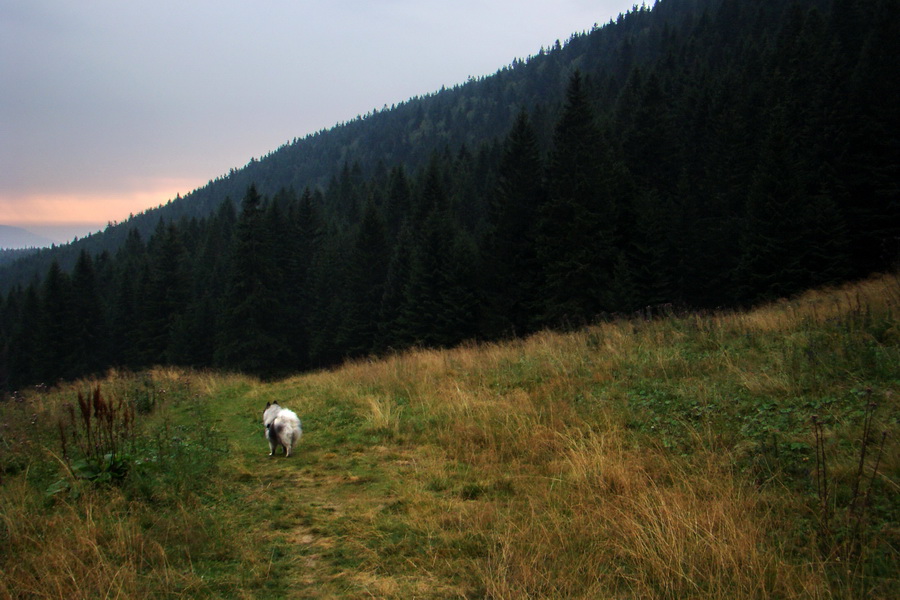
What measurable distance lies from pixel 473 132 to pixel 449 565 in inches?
5056

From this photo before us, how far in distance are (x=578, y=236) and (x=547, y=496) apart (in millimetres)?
26082

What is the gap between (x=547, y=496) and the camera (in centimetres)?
380

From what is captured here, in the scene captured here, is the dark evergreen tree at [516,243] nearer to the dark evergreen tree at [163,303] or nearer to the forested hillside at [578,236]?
the forested hillside at [578,236]

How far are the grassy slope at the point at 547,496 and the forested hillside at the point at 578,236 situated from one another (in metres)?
7.40

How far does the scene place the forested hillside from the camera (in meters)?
27.9

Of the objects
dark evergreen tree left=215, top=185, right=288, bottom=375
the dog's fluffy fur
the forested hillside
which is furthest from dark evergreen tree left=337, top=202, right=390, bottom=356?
the dog's fluffy fur

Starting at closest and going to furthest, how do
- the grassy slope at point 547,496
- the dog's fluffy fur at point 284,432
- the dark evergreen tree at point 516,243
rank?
1. the grassy slope at point 547,496
2. the dog's fluffy fur at point 284,432
3. the dark evergreen tree at point 516,243

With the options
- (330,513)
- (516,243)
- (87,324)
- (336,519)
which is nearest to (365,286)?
(516,243)

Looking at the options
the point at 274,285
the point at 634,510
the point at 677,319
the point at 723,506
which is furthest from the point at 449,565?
the point at 274,285

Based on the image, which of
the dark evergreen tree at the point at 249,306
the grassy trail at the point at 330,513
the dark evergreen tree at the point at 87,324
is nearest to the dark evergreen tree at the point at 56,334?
the dark evergreen tree at the point at 87,324

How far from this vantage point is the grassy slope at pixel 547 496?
8.92ft

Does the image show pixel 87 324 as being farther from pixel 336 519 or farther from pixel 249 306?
pixel 336 519

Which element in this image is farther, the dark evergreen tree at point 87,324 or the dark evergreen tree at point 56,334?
the dark evergreen tree at point 87,324

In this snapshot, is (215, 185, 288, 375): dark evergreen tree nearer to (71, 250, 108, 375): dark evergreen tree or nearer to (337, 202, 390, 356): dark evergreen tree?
(337, 202, 390, 356): dark evergreen tree
